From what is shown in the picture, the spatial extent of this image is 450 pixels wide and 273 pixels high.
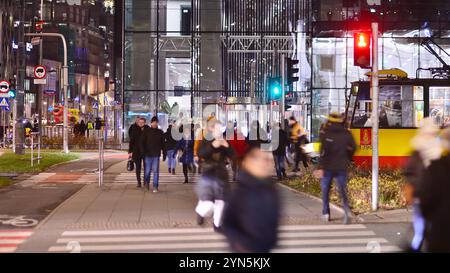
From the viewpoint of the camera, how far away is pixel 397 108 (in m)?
21.8

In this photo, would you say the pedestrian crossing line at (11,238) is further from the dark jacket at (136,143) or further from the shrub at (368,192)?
the shrub at (368,192)

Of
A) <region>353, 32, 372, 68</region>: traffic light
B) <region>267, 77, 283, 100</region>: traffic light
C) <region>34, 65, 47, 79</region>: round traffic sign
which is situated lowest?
<region>267, 77, 283, 100</region>: traffic light

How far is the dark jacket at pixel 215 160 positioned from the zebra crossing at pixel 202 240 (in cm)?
98

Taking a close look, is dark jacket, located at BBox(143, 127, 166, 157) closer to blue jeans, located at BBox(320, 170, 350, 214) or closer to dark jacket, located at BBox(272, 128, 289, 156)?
dark jacket, located at BBox(272, 128, 289, 156)

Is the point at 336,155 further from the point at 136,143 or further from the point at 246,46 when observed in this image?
the point at 246,46

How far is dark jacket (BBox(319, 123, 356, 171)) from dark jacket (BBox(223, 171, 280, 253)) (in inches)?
255

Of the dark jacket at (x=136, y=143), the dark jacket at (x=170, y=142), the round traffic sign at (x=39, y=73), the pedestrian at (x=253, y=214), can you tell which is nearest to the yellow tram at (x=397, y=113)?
the dark jacket at (x=170, y=142)

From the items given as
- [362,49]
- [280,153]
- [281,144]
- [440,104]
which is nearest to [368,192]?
[362,49]

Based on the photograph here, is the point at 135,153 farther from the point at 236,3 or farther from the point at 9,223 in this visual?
the point at 236,3

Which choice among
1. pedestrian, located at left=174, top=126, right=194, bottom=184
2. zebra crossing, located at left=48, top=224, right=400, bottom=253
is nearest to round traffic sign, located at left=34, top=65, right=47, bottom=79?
pedestrian, located at left=174, top=126, right=194, bottom=184

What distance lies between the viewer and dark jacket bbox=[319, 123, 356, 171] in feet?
38.8

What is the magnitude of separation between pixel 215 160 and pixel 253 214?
5.84 m

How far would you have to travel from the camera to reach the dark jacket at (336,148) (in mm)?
11820
